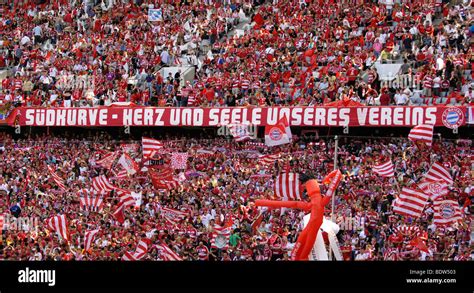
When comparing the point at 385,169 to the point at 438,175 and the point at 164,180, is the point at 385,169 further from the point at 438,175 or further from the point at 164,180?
the point at 164,180

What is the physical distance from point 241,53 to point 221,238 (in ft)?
34.6

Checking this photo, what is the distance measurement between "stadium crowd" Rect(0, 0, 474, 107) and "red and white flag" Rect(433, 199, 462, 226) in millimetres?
6479

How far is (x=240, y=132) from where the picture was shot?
3300 centimetres

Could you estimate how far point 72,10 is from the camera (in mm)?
43688

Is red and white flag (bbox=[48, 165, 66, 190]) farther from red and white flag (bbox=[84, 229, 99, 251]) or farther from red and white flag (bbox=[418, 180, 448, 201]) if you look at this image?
red and white flag (bbox=[418, 180, 448, 201])

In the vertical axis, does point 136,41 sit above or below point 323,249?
above

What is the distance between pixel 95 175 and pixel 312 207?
15.5 metres

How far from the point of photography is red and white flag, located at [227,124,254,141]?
108 feet

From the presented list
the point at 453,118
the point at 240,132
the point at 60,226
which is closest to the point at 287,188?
the point at 60,226

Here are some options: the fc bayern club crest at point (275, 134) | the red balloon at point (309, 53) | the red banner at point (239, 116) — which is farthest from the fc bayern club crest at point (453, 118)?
the red balloon at point (309, 53)

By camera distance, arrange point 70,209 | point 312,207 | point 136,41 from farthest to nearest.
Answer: point 136,41 < point 70,209 < point 312,207

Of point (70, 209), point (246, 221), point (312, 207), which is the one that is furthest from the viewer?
point (70, 209)

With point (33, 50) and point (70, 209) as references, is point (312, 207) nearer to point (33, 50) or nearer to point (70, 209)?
point (70, 209)
